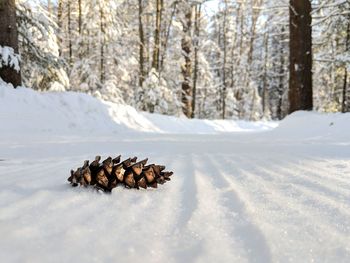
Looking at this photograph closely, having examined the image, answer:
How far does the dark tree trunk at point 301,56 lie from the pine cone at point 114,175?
650cm

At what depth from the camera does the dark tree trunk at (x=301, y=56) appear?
739 centimetres

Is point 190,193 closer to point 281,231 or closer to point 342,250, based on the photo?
point 281,231

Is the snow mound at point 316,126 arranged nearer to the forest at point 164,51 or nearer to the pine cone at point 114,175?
the forest at point 164,51

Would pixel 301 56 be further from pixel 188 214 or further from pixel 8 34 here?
pixel 188 214

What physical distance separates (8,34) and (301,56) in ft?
18.2

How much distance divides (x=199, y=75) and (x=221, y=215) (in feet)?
79.0

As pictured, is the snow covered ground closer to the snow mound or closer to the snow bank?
the snow mound

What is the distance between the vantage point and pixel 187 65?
65.7 ft

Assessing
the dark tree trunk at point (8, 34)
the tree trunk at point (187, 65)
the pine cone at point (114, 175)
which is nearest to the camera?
the pine cone at point (114, 175)

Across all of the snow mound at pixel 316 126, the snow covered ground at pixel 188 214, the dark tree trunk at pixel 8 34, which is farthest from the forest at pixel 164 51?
the snow covered ground at pixel 188 214

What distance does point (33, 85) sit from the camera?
10297 mm

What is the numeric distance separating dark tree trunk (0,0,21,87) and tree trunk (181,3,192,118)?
12.8 metres

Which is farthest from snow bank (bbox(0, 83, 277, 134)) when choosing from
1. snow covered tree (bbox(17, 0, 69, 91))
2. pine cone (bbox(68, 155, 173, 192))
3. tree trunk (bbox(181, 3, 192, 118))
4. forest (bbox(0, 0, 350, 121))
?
tree trunk (bbox(181, 3, 192, 118))

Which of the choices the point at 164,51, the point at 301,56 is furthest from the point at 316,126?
the point at 164,51
